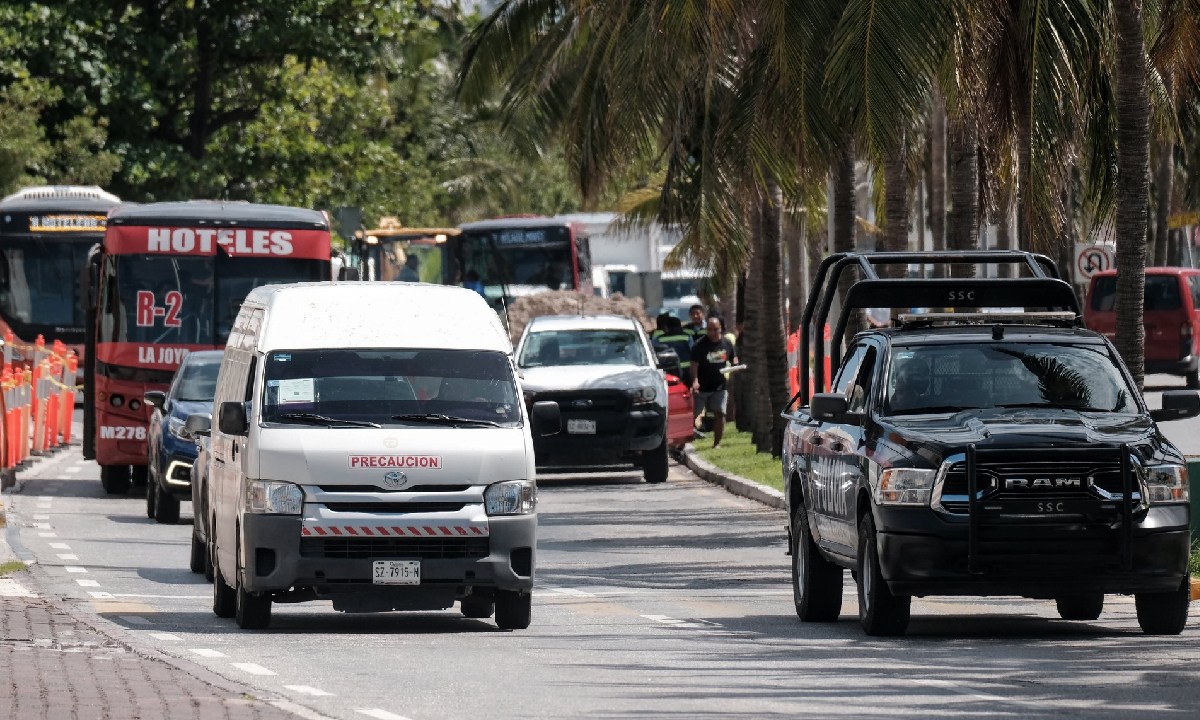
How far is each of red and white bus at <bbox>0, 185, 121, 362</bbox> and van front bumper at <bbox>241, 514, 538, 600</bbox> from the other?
29.4 meters

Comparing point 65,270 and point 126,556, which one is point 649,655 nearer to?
point 126,556

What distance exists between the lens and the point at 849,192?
25.1 metres

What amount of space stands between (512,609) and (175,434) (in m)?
9.28

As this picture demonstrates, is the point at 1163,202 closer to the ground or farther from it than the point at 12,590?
farther from it

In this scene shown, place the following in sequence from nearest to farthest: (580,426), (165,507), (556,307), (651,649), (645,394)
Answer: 1. (651,649)
2. (165,507)
3. (580,426)
4. (645,394)
5. (556,307)

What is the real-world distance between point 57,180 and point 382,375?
37.2 metres

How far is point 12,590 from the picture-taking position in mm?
16047

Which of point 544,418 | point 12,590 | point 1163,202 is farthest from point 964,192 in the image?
point 1163,202

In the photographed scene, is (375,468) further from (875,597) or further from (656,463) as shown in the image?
(656,463)

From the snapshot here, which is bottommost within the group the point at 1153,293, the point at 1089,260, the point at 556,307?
the point at 556,307

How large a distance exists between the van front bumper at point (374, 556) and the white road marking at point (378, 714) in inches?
128

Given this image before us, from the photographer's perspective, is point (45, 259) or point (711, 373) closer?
point (711, 373)

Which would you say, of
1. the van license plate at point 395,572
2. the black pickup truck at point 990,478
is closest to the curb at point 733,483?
the black pickup truck at point 990,478

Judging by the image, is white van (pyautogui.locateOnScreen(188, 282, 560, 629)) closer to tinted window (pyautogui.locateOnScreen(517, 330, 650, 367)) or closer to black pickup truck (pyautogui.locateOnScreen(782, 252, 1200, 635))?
black pickup truck (pyautogui.locateOnScreen(782, 252, 1200, 635))
